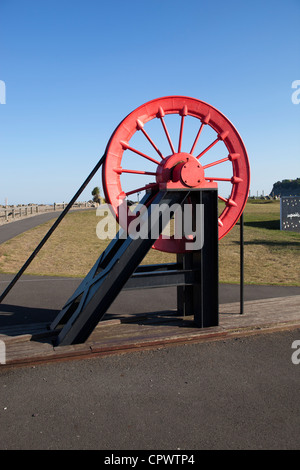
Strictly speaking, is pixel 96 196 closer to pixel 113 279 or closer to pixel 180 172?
pixel 180 172

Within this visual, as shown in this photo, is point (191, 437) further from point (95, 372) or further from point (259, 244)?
point (259, 244)

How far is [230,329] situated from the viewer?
16.6 ft

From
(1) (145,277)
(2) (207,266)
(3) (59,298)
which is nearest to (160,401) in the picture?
(1) (145,277)

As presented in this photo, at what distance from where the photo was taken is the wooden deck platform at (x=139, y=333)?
436 centimetres

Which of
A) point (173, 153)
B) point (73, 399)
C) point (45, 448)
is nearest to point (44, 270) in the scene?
point (173, 153)

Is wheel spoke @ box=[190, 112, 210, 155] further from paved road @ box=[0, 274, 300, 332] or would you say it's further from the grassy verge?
the grassy verge

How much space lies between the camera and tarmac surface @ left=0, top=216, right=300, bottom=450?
2.92m

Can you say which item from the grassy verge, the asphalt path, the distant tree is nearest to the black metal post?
the asphalt path

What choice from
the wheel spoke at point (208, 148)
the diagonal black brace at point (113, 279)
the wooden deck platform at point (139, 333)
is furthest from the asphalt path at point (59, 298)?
the wheel spoke at point (208, 148)

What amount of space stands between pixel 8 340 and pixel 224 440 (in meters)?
2.90

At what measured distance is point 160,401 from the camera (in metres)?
3.49

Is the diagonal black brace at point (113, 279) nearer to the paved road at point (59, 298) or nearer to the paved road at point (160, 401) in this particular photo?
the paved road at point (160, 401)

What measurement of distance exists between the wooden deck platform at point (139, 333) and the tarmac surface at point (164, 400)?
0.35 feet
